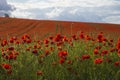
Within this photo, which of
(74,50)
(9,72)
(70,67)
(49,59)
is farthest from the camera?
(74,50)

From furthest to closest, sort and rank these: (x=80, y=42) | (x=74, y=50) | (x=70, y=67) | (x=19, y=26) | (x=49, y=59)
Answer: (x=19, y=26), (x=80, y=42), (x=74, y=50), (x=49, y=59), (x=70, y=67)

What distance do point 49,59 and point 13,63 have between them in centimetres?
83

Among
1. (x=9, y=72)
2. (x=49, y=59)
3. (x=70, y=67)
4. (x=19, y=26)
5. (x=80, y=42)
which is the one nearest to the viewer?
(x=9, y=72)

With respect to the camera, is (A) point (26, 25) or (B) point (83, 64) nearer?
(B) point (83, 64)

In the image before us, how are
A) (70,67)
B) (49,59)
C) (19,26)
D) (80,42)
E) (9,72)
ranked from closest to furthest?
(9,72) < (70,67) < (49,59) < (80,42) < (19,26)

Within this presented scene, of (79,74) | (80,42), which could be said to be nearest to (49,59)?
(79,74)

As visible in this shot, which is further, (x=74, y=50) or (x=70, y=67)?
(x=74, y=50)

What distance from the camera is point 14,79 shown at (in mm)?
6871

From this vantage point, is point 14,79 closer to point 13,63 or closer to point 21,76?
point 21,76

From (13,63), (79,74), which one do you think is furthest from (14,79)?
(79,74)

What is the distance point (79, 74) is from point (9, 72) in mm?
1303

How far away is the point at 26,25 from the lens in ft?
102

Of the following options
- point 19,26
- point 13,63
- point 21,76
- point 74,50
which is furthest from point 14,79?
point 19,26

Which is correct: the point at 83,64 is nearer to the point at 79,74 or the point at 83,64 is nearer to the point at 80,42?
the point at 79,74
